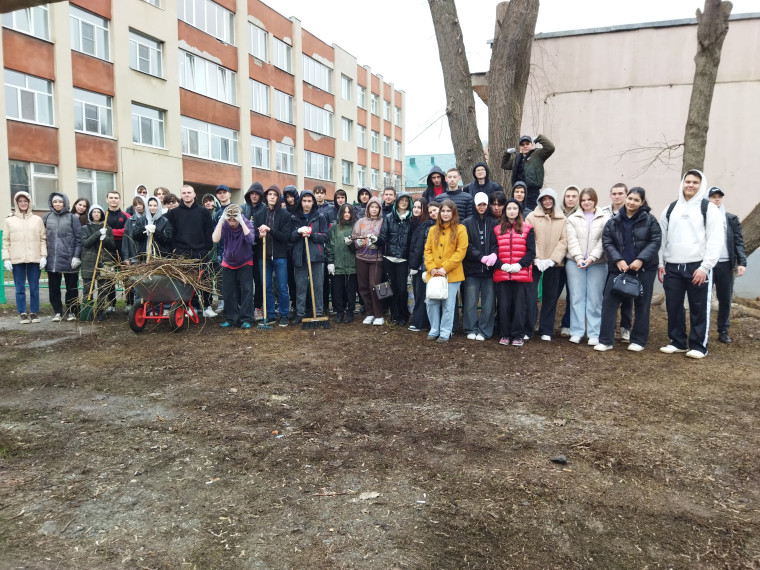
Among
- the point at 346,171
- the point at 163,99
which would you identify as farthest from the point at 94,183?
the point at 346,171

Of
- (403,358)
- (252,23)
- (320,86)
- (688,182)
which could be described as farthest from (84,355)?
(320,86)

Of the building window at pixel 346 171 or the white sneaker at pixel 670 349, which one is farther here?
the building window at pixel 346 171

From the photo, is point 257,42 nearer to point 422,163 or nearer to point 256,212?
point 256,212

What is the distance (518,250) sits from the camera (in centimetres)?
682

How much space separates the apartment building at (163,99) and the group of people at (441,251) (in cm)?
1241

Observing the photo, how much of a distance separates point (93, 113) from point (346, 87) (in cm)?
2246

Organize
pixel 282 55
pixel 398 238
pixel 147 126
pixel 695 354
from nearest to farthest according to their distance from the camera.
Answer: pixel 695 354 < pixel 398 238 < pixel 147 126 < pixel 282 55

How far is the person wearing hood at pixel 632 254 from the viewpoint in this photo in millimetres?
6461

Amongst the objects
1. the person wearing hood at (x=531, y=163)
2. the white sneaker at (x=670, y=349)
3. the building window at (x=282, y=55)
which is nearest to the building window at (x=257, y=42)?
the building window at (x=282, y=55)

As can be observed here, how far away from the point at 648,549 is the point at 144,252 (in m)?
7.67

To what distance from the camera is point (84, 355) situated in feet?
21.2

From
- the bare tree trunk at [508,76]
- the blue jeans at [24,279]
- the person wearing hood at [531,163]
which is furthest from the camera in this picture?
the bare tree trunk at [508,76]

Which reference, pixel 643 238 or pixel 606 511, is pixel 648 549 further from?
pixel 643 238

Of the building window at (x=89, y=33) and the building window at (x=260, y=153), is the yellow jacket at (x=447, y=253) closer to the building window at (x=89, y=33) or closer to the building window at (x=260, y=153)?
the building window at (x=89, y=33)
